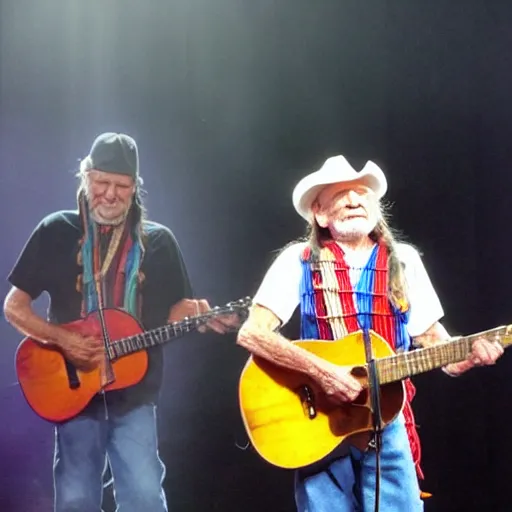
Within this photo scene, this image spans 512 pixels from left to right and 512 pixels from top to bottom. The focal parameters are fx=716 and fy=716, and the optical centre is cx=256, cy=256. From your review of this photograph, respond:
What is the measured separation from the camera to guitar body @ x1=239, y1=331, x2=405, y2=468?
2305mm

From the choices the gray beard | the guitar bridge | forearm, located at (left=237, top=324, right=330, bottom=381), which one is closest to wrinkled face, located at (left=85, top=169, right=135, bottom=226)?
forearm, located at (left=237, top=324, right=330, bottom=381)

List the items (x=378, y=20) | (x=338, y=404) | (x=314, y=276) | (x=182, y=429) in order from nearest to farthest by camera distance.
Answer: (x=338, y=404), (x=314, y=276), (x=182, y=429), (x=378, y=20)

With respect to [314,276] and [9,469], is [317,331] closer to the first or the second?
[314,276]

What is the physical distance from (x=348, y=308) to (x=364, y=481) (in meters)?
0.57

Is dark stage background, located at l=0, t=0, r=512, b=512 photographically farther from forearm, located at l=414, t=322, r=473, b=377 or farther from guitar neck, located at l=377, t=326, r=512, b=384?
guitar neck, located at l=377, t=326, r=512, b=384

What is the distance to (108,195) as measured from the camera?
8.93 ft

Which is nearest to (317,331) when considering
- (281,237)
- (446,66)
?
(281,237)

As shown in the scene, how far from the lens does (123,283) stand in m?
2.65

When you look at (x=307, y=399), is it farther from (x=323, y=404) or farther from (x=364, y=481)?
(x=364, y=481)

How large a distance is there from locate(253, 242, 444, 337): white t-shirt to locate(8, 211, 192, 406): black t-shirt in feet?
1.17

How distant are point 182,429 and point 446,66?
5.75 ft

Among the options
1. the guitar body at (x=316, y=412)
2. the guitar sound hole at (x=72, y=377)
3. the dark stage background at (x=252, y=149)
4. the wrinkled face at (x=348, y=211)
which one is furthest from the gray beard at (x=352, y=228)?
the guitar sound hole at (x=72, y=377)

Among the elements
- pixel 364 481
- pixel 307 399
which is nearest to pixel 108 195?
pixel 307 399

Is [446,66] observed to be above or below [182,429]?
above
